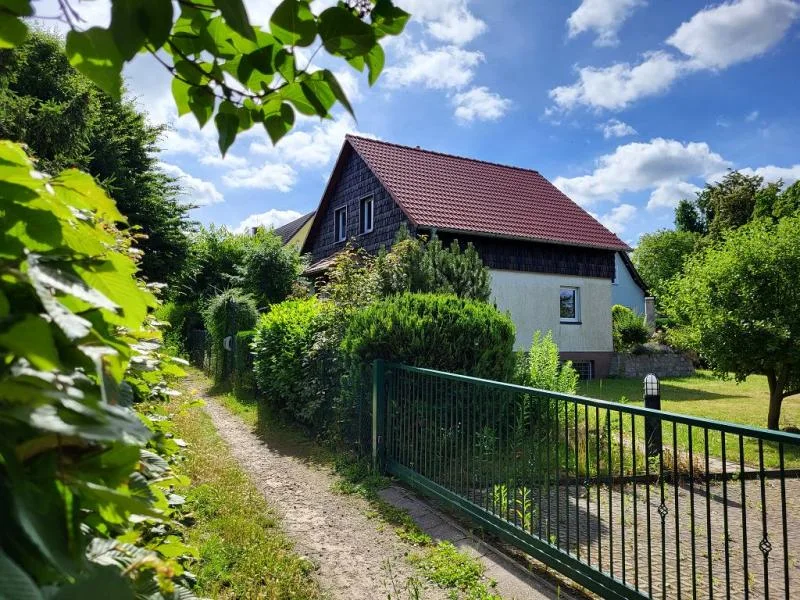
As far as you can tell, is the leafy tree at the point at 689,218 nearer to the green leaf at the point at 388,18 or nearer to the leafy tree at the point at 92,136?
the leafy tree at the point at 92,136

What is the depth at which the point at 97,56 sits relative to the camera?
37.1 inches

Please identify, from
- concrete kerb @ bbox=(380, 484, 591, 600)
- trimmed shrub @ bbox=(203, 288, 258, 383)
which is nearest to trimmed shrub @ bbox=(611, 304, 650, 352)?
trimmed shrub @ bbox=(203, 288, 258, 383)

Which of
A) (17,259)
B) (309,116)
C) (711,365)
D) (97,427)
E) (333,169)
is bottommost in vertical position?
(711,365)

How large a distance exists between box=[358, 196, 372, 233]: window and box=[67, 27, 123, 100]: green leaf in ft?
57.8

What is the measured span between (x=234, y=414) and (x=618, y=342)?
52.7 feet

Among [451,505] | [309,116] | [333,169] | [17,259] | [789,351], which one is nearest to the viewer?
[17,259]

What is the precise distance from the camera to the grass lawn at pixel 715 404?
8.48m

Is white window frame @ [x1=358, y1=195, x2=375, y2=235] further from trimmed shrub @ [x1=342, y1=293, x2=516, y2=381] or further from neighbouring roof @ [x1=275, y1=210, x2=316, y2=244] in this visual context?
neighbouring roof @ [x1=275, y1=210, x2=316, y2=244]

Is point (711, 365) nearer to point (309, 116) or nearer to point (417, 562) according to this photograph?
point (417, 562)

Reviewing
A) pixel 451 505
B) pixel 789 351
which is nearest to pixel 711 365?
pixel 789 351

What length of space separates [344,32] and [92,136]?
57.8 feet

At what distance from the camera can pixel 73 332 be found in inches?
23.3

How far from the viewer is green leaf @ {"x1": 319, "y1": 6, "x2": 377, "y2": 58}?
103 centimetres

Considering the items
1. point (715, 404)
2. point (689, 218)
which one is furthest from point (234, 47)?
point (689, 218)
